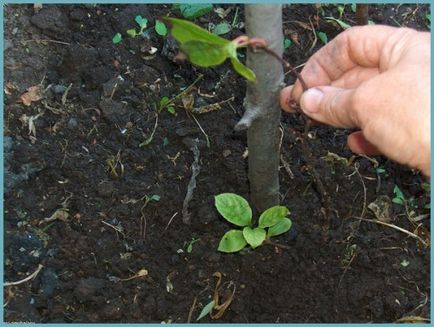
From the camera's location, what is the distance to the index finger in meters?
1.35

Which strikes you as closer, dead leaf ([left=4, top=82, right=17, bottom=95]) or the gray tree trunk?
the gray tree trunk

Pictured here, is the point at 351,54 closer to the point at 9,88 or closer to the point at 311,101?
the point at 311,101

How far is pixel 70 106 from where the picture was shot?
1850 millimetres

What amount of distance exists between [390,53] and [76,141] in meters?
0.96

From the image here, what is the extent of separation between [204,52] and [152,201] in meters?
0.73

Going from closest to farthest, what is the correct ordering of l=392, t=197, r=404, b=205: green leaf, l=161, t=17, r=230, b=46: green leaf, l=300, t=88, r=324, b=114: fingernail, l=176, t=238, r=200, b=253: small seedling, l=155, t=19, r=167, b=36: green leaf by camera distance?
l=161, t=17, r=230, b=46: green leaf → l=300, t=88, r=324, b=114: fingernail → l=176, t=238, r=200, b=253: small seedling → l=392, t=197, r=404, b=205: green leaf → l=155, t=19, r=167, b=36: green leaf

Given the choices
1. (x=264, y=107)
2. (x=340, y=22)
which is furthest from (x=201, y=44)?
(x=340, y=22)

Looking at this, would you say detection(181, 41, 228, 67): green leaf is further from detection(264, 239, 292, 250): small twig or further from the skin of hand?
detection(264, 239, 292, 250): small twig

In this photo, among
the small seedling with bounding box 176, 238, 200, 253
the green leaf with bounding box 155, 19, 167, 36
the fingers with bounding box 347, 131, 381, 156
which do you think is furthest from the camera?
the green leaf with bounding box 155, 19, 167, 36

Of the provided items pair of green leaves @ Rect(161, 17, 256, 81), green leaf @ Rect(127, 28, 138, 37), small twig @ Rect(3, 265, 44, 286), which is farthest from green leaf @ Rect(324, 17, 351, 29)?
small twig @ Rect(3, 265, 44, 286)

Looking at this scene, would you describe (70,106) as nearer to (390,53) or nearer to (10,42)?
(10,42)

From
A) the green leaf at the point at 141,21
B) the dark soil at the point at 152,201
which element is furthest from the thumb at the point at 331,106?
the green leaf at the point at 141,21

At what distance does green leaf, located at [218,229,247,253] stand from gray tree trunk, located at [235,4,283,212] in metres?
0.09

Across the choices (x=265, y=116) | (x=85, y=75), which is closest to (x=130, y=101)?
(x=85, y=75)
